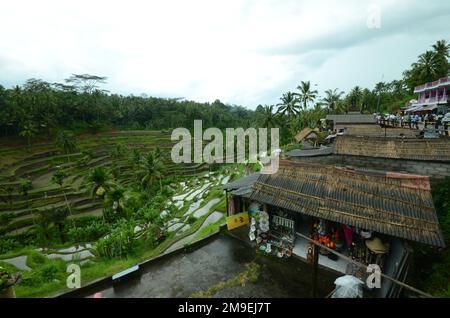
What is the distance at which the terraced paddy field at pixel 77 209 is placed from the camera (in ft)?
44.1

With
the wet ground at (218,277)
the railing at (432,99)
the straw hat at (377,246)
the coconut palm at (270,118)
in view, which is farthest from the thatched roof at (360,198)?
the coconut palm at (270,118)

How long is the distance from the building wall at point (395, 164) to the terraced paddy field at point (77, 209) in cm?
852

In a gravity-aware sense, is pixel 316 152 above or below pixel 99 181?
above

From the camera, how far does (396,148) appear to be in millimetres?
12594

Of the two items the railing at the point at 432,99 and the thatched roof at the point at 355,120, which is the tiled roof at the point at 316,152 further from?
the railing at the point at 432,99

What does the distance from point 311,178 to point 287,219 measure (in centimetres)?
203

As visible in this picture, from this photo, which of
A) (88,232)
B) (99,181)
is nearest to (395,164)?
(99,181)

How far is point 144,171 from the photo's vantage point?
86.3 ft

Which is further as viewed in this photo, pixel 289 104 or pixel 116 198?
pixel 289 104

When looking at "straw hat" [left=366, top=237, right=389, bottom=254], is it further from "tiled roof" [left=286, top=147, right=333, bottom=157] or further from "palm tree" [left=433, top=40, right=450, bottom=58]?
"palm tree" [left=433, top=40, right=450, bottom=58]

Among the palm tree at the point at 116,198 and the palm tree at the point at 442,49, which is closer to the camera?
→ the palm tree at the point at 116,198

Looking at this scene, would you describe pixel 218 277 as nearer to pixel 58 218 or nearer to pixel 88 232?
pixel 88 232

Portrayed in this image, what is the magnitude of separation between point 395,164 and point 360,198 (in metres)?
6.10

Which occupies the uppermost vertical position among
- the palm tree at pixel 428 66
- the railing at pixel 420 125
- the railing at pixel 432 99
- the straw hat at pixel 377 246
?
the palm tree at pixel 428 66
